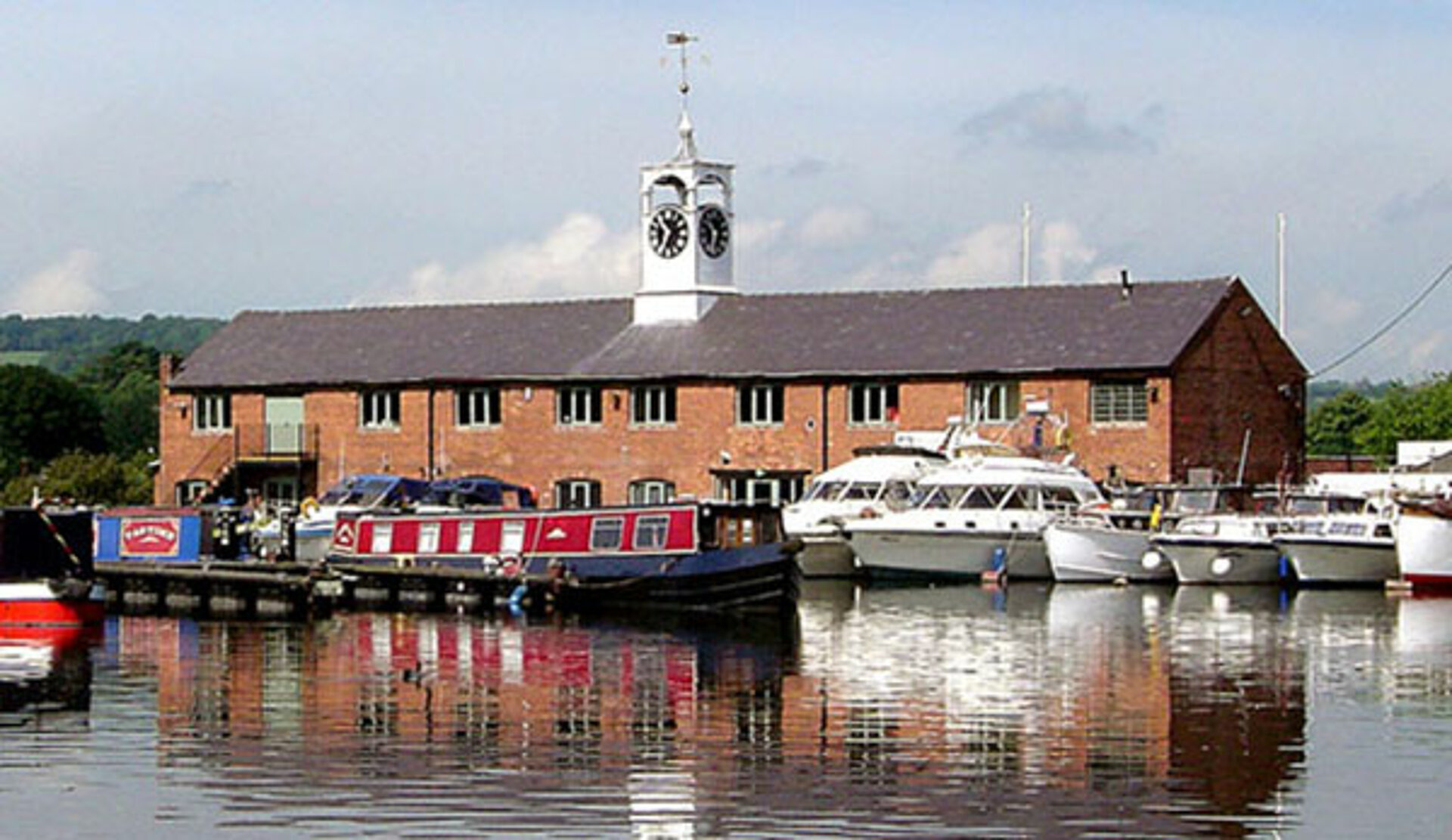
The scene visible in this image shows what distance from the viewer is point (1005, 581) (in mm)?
56781

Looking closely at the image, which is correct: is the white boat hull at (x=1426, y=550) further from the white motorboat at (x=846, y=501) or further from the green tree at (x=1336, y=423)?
the green tree at (x=1336, y=423)

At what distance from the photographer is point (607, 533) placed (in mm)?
49469

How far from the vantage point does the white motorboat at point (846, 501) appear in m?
59.1

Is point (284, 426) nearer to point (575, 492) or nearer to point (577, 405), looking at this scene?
point (577, 405)

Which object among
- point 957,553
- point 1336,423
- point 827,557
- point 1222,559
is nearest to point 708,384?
point 827,557

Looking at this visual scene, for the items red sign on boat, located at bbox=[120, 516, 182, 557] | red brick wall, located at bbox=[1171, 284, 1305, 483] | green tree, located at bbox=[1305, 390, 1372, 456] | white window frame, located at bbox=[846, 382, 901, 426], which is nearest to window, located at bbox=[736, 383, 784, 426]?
white window frame, located at bbox=[846, 382, 901, 426]

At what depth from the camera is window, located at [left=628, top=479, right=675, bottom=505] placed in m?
67.4

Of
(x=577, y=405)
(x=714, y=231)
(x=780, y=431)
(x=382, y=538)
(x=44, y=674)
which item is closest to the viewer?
(x=44, y=674)

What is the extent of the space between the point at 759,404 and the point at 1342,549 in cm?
1693

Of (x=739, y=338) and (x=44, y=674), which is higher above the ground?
(x=739, y=338)

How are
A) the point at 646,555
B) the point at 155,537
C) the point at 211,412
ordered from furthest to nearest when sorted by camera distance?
1. the point at 211,412
2. the point at 155,537
3. the point at 646,555

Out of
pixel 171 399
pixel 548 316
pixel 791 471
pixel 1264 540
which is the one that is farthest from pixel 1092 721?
pixel 171 399

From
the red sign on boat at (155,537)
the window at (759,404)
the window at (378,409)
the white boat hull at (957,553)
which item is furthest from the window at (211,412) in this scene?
the white boat hull at (957,553)

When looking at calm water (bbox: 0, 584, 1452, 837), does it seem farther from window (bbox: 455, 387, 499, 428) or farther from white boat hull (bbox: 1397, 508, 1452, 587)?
window (bbox: 455, 387, 499, 428)
